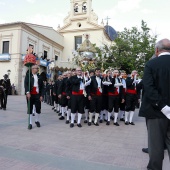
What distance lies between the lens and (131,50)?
20.3 metres

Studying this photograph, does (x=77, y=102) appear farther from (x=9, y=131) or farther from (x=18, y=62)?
(x=18, y=62)

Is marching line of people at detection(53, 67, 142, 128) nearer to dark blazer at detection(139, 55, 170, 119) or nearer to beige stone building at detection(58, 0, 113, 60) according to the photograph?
dark blazer at detection(139, 55, 170, 119)

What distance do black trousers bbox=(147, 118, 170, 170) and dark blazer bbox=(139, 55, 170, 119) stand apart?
0.34ft

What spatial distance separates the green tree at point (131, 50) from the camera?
1850 cm

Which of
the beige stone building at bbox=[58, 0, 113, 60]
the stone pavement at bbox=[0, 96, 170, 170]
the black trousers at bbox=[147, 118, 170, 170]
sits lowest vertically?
the stone pavement at bbox=[0, 96, 170, 170]

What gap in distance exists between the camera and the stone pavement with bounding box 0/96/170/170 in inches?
152

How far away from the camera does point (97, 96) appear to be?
8055 mm

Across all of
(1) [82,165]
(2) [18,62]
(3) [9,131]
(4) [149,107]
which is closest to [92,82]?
(3) [9,131]

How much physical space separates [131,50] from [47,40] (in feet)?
63.3

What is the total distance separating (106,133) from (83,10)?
122 ft

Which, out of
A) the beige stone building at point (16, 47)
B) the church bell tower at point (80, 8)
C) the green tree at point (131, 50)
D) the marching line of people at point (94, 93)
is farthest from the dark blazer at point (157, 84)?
the church bell tower at point (80, 8)

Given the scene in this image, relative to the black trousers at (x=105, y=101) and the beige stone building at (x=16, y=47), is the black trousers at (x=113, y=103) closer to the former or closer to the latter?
the black trousers at (x=105, y=101)

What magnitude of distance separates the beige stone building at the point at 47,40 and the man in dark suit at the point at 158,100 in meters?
17.9

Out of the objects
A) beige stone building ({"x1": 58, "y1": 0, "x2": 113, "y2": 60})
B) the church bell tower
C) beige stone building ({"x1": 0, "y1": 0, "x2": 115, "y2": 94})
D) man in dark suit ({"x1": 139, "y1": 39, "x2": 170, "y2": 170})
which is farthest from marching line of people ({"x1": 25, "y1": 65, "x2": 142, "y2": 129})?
the church bell tower
